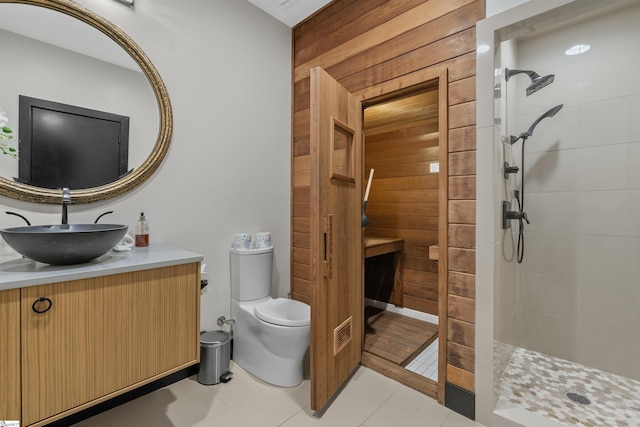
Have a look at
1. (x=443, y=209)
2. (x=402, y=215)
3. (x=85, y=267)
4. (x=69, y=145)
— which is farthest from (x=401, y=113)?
(x=85, y=267)

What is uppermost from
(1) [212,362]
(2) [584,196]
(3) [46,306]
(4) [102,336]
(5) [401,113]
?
(5) [401,113]

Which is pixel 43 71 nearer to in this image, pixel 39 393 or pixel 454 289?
pixel 39 393

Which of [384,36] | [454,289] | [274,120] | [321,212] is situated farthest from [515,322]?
[274,120]

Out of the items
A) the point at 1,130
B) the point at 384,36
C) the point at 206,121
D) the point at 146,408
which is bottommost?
the point at 146,408

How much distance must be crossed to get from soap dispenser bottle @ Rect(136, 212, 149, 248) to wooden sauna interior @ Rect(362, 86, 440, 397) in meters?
1.67

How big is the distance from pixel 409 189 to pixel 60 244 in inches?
111

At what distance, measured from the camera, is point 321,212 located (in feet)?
5.16

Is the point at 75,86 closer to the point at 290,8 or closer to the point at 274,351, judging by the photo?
the point at 290,8

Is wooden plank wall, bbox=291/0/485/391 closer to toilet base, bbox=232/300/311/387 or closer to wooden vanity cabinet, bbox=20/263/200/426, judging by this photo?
toilet base, bbox=232/300/311/387

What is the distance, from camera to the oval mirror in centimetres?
145

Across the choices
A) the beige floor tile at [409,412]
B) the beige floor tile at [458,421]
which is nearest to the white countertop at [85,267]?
the beige floor tile at [409,412]

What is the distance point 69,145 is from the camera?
160 centimetres

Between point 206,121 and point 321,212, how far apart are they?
1189 mm

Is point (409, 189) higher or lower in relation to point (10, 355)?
higher
